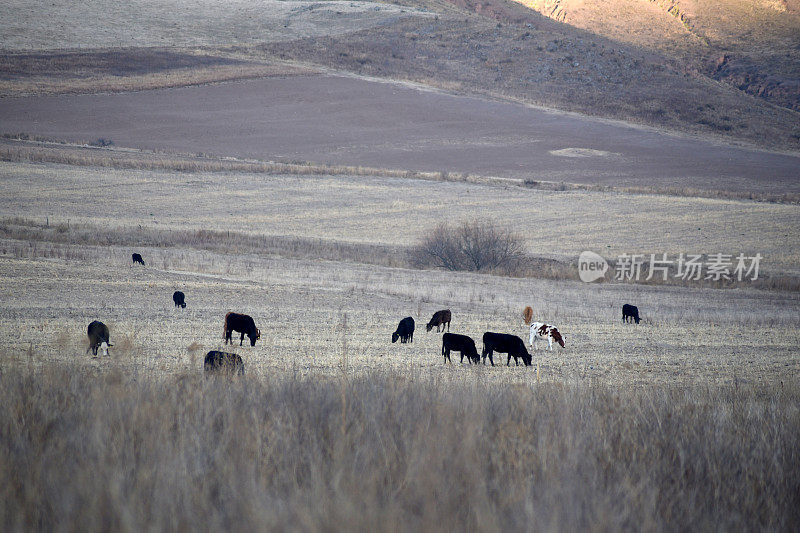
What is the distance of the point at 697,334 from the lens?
62.4ft

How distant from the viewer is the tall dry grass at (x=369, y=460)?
3.78 meters

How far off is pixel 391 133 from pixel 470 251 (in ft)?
153

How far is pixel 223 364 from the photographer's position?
7879mm

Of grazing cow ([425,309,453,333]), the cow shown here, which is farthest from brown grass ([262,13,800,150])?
the cow

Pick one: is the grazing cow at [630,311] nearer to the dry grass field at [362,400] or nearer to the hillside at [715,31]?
the dry grass field at [362,400]

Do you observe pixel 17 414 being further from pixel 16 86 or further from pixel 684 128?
pixel 684 128

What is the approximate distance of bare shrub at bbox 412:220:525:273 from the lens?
34.8m

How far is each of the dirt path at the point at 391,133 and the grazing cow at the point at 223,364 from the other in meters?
57.8

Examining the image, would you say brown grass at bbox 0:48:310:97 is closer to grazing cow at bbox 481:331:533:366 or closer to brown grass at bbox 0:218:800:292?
brown grass at bbox 0:218:800:292

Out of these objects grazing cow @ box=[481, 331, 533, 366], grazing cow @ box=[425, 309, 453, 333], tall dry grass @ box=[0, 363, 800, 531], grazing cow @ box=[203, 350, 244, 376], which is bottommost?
grazing cow @ box=[425, 309, 453, 333]

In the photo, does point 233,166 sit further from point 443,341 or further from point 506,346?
point 506,346

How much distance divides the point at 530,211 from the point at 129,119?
47.5 metres

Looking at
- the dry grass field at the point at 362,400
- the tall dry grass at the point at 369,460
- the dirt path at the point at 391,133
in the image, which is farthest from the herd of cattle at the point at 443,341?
the dirt path at the point at 391,133

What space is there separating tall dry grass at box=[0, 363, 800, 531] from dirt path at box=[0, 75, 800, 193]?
59.9 meters
